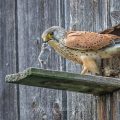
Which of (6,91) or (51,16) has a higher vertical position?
(51,16)

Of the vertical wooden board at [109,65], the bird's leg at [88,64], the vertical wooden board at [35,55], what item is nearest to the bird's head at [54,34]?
the bird's leg at [88,64]

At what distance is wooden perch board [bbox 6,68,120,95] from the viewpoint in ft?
11.6

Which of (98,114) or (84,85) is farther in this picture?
(98,114)

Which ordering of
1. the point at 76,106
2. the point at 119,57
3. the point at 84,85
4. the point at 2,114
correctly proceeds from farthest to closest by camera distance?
the point at 2,114
the point at 76,106
the point at 119,57
the point at 84,85

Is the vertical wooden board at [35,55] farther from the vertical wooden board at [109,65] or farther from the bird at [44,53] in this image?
the vertical wooden board at [109,65]

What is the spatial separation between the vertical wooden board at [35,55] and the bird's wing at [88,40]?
55 cm

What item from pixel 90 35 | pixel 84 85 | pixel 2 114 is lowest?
pixel 2 114

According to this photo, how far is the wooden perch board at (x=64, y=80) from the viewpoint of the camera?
3.55 m

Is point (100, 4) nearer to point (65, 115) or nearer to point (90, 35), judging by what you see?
point (90, 35)

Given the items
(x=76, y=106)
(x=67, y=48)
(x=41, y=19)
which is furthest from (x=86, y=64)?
(x=41, y=19)

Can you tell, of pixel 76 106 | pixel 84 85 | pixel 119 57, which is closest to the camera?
pixel 84 85

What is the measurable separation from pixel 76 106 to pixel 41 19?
2.11 feet

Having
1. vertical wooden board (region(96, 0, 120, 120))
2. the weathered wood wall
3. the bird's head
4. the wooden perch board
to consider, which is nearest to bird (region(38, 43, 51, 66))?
the weathered wood wall

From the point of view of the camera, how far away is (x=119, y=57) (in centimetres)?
405
